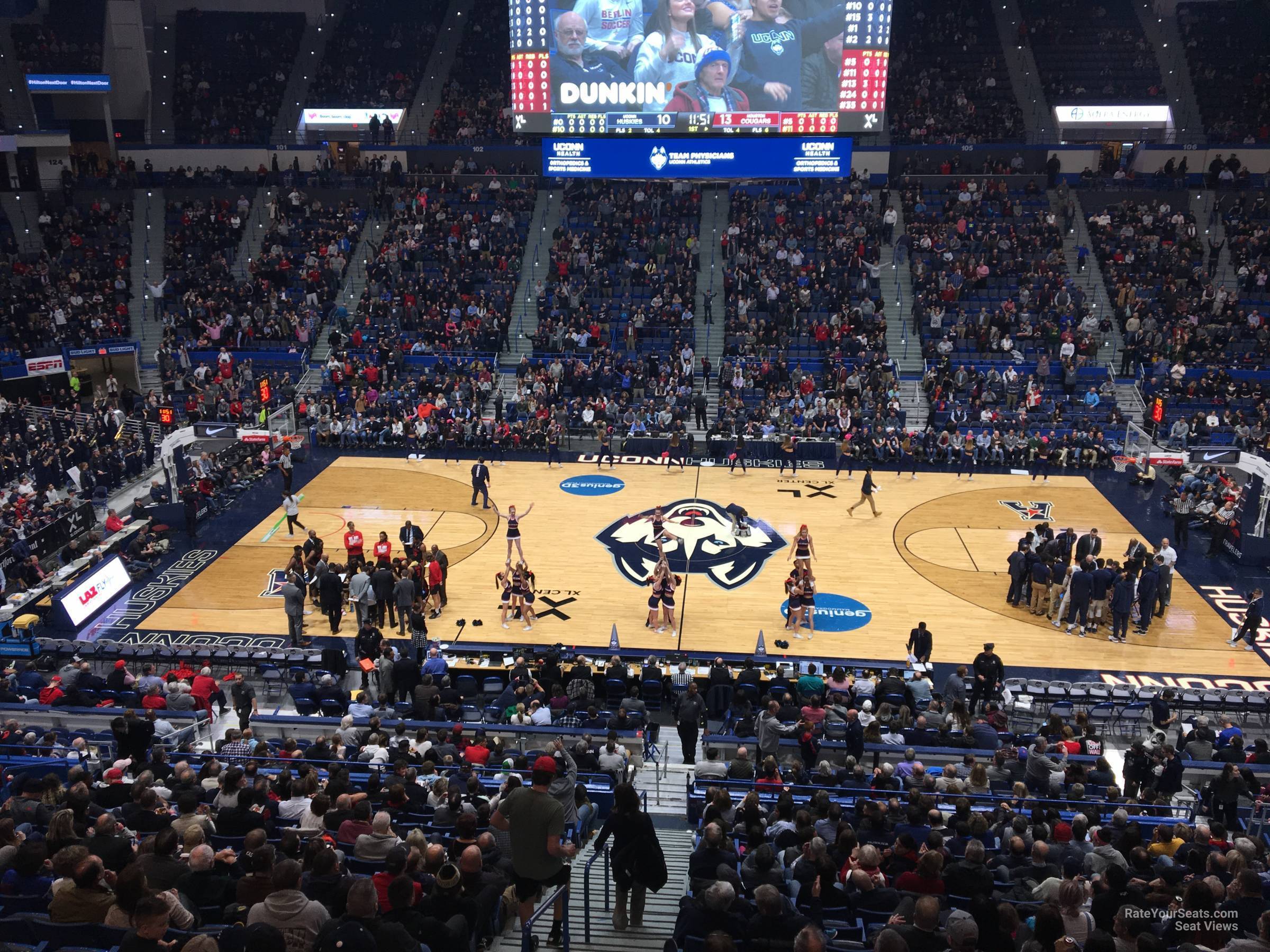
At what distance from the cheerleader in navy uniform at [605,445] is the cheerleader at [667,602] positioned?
11.2 m

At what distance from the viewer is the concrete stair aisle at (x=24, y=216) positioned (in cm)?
4197

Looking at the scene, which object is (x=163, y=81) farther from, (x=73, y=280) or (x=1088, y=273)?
(x=1088, y=273)

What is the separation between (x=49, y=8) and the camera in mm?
45062

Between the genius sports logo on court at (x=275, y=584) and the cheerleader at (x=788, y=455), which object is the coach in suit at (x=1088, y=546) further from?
the genius sports logo on court at (x=275, y=584)

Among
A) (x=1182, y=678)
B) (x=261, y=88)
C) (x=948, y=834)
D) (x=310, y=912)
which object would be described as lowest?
(x=1182, y=678)

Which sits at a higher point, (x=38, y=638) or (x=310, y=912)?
(x=310, y=912)

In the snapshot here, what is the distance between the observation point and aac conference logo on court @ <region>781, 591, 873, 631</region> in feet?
71.3

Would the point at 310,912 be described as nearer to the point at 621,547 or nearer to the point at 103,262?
the point at 621,547

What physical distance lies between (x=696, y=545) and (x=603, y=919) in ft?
52.3

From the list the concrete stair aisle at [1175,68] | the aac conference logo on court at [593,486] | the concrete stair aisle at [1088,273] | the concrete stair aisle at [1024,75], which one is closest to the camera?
the aac conference logo on court at [593,486]

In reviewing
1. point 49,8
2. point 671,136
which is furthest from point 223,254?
point 671,136

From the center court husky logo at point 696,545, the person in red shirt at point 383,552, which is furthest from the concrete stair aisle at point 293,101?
the person in red shirt at point 383,552

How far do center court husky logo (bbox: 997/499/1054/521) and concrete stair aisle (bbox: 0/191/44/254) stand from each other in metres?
36.5

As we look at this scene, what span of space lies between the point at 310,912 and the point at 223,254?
3957 centimetres
